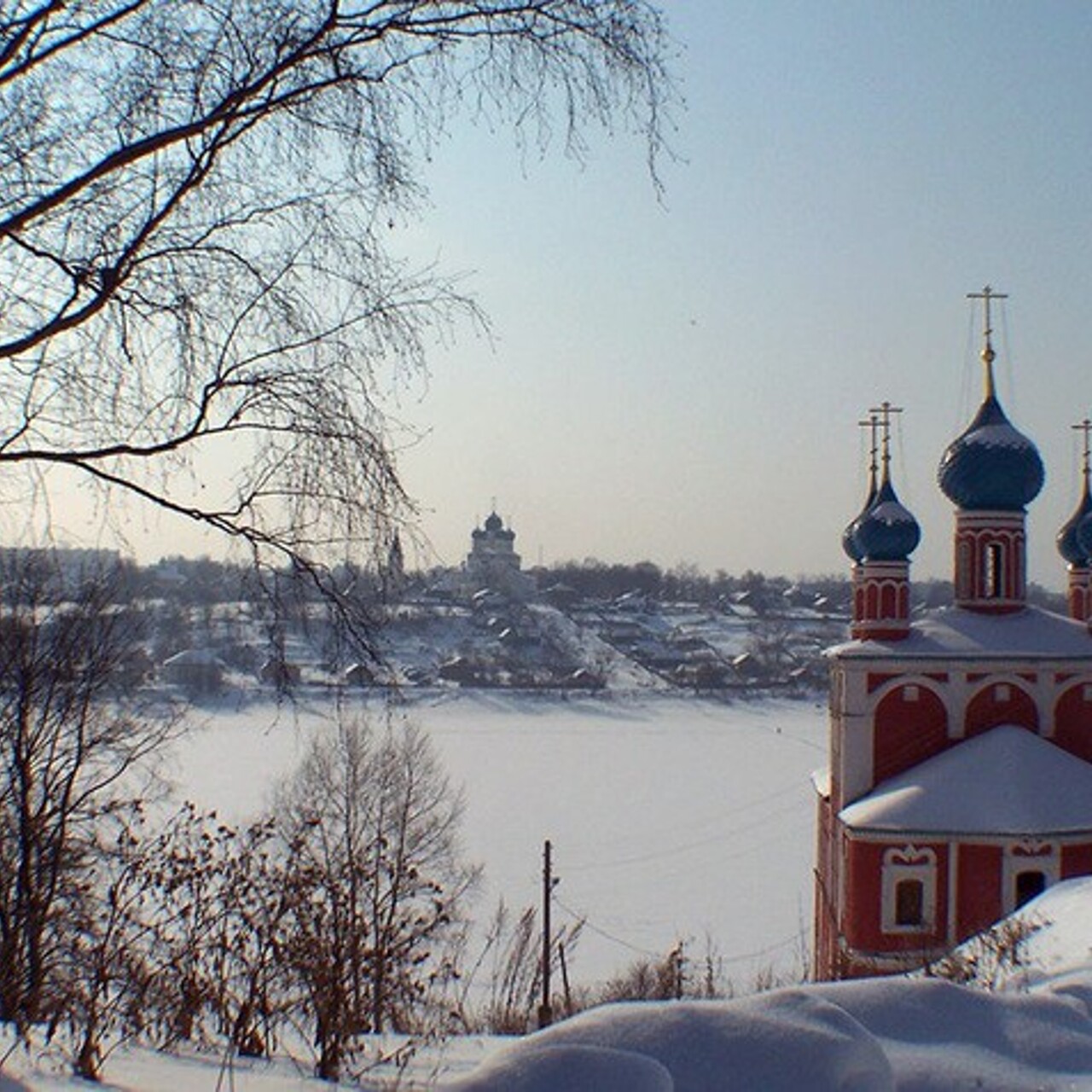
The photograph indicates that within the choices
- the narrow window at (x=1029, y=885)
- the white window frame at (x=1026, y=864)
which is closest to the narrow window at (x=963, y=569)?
the white window frame at (x=1026, y=864)

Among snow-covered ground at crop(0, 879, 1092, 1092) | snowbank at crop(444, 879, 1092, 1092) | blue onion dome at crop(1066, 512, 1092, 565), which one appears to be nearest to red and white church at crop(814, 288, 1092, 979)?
blue onion dome at crop(1066, 512, 1092, 565)

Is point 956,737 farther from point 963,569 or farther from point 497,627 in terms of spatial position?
point 497,627

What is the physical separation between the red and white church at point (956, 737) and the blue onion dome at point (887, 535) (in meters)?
0.02

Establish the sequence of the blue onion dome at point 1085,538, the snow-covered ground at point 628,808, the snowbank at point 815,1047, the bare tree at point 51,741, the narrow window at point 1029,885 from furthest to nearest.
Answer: the snow-covered ground at point 628,808
the blue onion dome at point 1085,538
the narrow window at point 1029,885
the bare tree at point 51,741
the snowbank at point 815,1047

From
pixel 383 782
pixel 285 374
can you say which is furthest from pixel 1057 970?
pixel 383 782

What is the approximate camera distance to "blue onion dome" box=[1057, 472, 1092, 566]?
62.0ft

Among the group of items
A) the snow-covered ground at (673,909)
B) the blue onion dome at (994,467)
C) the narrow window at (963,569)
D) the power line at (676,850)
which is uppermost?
the blue onion dome at (994,467)

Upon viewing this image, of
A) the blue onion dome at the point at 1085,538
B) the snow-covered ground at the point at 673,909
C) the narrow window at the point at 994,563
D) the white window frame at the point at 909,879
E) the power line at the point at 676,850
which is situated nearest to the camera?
the snow-covered ground at the point at 673,909

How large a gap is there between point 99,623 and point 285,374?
646 cm

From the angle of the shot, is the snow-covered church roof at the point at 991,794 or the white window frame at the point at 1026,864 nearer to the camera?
the white window frame at the point at 1026,864

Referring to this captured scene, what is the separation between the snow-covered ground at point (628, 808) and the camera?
19359mm

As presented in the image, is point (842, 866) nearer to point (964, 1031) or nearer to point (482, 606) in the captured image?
point (964, 1031)

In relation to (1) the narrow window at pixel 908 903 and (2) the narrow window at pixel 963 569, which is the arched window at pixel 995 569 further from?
(1) the narrow window at pixel 908 903

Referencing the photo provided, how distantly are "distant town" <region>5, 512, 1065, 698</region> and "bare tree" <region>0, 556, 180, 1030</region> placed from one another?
0.34 metres
